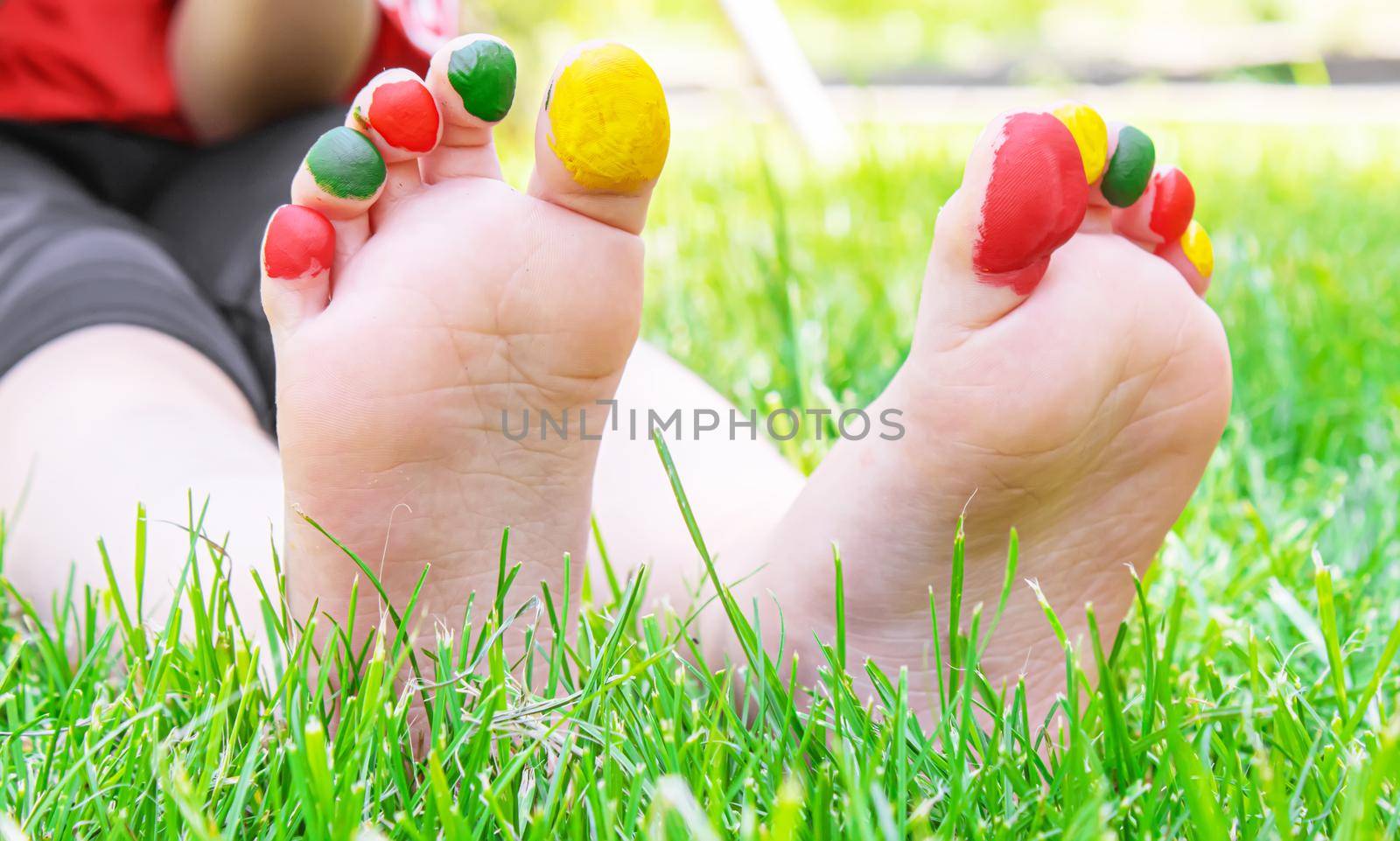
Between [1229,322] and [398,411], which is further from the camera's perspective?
[1229,322]

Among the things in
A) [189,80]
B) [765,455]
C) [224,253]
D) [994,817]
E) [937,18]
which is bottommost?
[994,817]

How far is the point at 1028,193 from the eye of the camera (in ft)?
2.11

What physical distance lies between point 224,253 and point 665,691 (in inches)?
27.2

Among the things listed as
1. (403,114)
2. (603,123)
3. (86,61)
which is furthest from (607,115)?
(86,61)

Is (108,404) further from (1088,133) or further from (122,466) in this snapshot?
(1088,133)

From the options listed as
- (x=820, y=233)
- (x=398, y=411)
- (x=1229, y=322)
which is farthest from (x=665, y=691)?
(x=820, y=233)

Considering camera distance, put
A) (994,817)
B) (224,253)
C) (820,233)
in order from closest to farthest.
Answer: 1. (994,817)
2. (224,253)
3. (820,233)

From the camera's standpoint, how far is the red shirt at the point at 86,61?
110 cm

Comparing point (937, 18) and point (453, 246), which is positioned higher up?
point (937, 18)

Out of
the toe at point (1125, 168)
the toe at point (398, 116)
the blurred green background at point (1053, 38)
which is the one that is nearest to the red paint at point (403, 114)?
the toe at point (398, 116)

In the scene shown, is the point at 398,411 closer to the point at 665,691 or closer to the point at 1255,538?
the point at 665,691

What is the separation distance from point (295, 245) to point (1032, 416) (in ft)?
1.33

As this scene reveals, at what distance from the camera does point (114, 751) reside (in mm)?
634

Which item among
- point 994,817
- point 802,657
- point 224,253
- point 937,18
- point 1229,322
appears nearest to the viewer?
point 994,817
